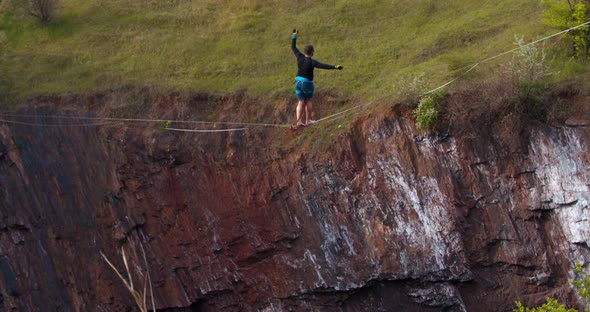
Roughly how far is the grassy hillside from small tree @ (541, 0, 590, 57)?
2.72 feet

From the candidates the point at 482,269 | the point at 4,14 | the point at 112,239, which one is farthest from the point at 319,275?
the point at 4,14

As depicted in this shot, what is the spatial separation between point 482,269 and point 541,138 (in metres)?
2.83

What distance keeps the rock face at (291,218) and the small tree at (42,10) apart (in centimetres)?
408

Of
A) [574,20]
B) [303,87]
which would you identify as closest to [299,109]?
[303,87]

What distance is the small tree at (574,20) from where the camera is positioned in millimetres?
13859

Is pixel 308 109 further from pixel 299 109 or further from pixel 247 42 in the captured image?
pixel 247 42

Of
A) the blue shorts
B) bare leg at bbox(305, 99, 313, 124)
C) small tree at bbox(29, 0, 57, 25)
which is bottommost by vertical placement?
bare leg at bbox(305, 99, 313, 124)

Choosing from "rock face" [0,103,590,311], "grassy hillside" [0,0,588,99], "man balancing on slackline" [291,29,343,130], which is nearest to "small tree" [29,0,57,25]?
"grassy hillside" [0,0,588,99]

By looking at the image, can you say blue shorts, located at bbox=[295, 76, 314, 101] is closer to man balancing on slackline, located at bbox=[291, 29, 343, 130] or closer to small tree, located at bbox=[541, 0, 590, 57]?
man balancing on slackline, located at bbox=[291, 29, 343, 130]

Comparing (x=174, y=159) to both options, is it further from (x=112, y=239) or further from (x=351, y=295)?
(x=351, y=295)

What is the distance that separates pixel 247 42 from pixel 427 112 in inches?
223

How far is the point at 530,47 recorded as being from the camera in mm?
13328

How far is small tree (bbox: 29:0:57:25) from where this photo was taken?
18.0 metres

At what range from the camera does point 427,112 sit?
1325 centimetres
